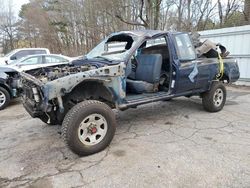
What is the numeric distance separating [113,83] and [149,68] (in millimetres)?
1241

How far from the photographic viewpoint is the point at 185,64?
5.06 m

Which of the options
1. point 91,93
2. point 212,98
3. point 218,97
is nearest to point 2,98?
point 91,93

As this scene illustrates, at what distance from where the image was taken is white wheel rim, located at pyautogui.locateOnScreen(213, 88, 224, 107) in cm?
573

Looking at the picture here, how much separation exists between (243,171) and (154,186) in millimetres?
1198

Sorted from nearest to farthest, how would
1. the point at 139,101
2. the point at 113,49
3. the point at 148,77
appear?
the point at 139,101 → the point at 148,77 → the point at 113,49

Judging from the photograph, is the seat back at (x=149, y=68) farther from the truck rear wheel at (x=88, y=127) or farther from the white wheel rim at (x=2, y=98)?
the white wheel rim at (x=2, y=98)

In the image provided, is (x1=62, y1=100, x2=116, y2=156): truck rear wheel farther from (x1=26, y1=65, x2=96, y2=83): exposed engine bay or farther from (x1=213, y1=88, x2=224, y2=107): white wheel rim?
(x1=213, y1=88, x2=224, y2=107): white wheel rim

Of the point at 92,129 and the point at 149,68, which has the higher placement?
the point at 149,68

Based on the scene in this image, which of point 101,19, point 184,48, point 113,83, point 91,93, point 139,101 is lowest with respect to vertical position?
point 139,101

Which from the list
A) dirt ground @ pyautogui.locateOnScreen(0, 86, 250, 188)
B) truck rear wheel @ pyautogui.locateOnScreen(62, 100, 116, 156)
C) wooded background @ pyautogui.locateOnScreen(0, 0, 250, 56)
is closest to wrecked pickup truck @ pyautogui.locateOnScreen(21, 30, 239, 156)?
truck rear wheel @ pyautogui.locateOnScreen(62, 100, 116, 156)

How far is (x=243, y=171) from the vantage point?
3158mm

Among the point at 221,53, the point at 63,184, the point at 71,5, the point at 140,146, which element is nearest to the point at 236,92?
the point at 221,53

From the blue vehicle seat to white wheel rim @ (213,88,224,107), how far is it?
1587 mm

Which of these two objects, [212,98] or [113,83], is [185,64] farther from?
[113,83]
